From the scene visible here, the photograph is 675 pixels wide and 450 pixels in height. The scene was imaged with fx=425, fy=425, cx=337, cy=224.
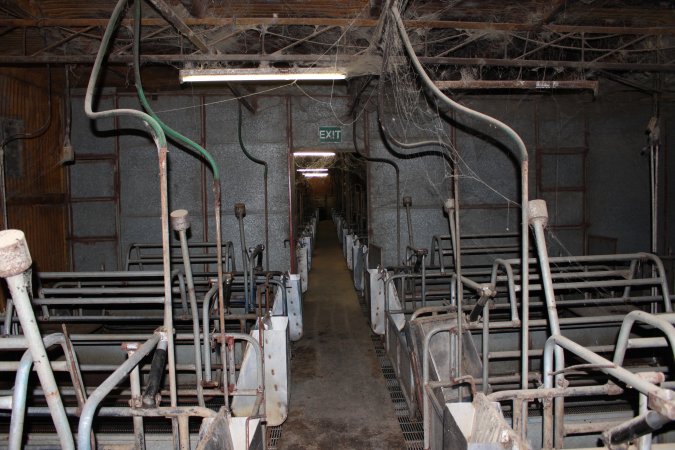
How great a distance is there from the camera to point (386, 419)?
4098 mm

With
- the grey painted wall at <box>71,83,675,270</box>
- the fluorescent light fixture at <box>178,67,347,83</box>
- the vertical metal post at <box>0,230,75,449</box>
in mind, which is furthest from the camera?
the grey painted wall at <box>71,83,675,270</box>

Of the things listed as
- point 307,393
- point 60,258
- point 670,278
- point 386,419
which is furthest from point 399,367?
point 60,258

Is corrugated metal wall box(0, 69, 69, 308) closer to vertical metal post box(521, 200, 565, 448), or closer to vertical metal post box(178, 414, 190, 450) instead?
vertical metal post box(178, 414, 190, 450)

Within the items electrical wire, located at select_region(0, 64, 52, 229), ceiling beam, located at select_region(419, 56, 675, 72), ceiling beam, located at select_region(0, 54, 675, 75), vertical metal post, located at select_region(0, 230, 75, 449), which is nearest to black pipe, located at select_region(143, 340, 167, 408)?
vertical metal post, located at select_region(0, 230, 75, 449)

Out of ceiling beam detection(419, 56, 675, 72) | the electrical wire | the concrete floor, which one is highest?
ceiling beam detection(419, 56, 675, 72)

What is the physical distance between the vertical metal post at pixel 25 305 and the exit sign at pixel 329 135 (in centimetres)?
658

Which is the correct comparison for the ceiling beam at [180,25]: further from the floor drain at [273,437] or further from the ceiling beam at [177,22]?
the floor drain at [273,437]

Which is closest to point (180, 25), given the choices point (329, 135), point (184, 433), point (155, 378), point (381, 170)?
point (155, 378)

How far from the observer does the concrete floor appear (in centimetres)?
379

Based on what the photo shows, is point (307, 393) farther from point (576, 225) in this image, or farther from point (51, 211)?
point (576, 225)

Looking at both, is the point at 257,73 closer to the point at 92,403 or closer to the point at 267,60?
the point at 267,60

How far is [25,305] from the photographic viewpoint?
1.23 meters

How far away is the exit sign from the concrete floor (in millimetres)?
3059

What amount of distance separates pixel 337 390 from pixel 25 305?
12.9ft
